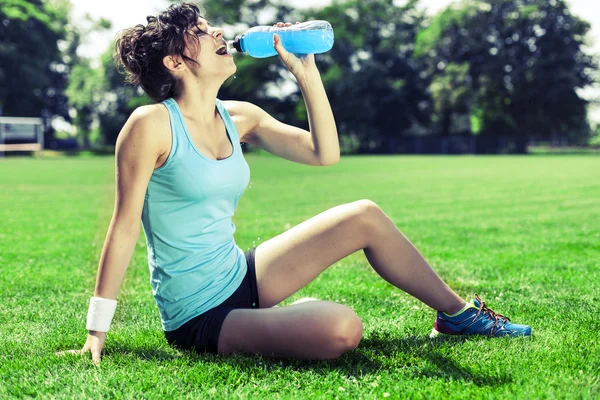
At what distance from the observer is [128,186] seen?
2928 mm

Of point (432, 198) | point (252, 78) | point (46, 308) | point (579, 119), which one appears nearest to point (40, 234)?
point (46, 308)

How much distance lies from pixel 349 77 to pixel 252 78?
27.3 ft

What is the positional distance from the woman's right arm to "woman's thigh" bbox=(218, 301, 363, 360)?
556 millimetres

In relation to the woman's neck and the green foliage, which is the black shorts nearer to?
the woman's neck

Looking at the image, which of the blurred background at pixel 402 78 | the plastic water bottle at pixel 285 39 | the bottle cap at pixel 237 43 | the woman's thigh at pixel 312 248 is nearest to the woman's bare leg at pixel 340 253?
the woman's thigh at pixel 312 248

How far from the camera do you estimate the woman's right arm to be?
2922 millimetres

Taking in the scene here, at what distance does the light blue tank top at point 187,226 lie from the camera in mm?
3051

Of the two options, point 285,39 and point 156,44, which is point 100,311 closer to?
point 156,44

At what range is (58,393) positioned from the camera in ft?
9.16

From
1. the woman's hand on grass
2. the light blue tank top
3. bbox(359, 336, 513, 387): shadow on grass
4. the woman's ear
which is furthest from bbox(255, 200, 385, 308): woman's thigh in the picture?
the woman's ear

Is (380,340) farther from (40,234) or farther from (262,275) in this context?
(40,234)

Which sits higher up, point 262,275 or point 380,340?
point 262,275

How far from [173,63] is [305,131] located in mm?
872

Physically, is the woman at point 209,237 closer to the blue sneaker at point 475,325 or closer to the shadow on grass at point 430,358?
the blue sneaker at point 475,325
